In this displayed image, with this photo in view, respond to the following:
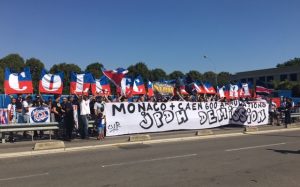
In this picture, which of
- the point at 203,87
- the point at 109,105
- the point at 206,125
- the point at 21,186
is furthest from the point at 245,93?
the point at 21,186

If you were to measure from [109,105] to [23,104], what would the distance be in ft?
12.7

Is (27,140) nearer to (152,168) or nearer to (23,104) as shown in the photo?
(23,104)

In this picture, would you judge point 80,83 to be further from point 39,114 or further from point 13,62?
point 13,62

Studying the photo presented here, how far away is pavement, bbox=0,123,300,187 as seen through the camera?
331 inches

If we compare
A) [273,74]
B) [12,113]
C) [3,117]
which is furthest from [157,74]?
[3,117]

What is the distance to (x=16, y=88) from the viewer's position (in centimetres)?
1764

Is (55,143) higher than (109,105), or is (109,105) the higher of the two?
(109,105)

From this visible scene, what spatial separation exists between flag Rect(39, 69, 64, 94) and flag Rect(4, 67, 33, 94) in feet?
2.10

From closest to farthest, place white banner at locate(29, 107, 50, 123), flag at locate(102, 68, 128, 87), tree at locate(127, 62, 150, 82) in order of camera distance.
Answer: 1. white banner at locate(29, 107, 50, 123)
2. flag at locate(102, 68, 128, 87)
3. tree at locate(127, 62, 150, 82)

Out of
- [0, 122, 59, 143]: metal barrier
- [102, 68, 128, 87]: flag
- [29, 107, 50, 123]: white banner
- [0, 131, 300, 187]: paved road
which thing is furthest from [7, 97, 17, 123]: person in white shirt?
[0, 131, 300, 187]: paved road

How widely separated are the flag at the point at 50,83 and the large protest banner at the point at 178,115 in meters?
2.79

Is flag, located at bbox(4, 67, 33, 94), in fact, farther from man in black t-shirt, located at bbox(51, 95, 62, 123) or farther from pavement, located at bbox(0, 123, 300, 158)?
pavement, located at bbox(0, 123, 300, 158)

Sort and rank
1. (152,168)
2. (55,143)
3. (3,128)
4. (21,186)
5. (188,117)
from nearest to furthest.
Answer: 1. (21,186)
2. (152,168)
3. (55,143)
4. (3,128)
5. (188,117)

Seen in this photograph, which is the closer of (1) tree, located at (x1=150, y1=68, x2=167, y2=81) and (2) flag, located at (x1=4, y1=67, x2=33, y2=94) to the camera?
(2) flag, located at (x1=4, y1=67, x2=33, y2=94)
